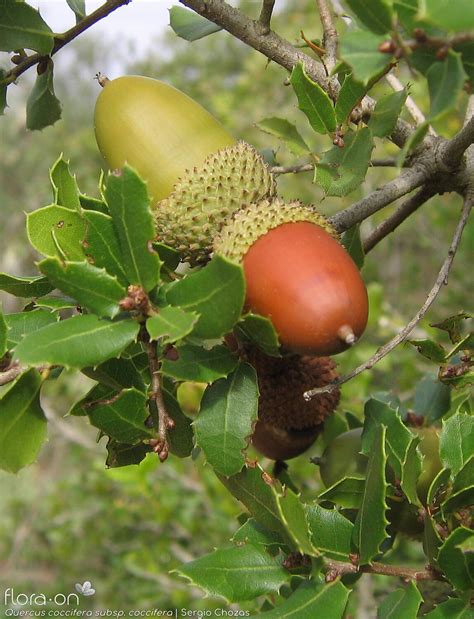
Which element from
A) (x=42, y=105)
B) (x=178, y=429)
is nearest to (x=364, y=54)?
(x=178, y=429)

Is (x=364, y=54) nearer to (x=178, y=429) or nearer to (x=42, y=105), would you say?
(x=178, y=429)

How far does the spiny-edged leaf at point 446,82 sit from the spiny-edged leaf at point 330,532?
0.56 meters

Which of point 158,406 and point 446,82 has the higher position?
point 446,82

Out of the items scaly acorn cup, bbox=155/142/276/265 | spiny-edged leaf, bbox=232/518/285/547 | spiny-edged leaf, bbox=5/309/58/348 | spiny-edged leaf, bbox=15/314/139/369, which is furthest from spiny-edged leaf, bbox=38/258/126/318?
spiny-edged leaf, bbox=232/518/285/547

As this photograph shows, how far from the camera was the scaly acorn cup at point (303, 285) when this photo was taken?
88cm

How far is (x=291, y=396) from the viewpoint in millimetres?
1174

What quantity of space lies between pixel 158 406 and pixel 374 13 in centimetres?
55

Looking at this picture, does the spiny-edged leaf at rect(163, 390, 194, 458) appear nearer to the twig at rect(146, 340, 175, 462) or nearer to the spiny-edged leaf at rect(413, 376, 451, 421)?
the twig at rect(146, 340, 175, 462)

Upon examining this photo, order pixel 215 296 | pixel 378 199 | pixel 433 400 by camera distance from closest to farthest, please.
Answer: pixel 215 296, pixel 378 199, pixel 433 400

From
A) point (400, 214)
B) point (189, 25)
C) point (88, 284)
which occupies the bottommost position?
point (400, 214)

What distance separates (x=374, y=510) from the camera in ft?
3.00

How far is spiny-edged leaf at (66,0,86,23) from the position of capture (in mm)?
1277

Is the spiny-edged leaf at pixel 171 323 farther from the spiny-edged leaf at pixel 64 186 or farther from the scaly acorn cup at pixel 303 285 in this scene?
the spiny-edged leaf at pixel 64 186

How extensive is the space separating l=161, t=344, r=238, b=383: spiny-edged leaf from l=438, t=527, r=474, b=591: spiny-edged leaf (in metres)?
0.35
